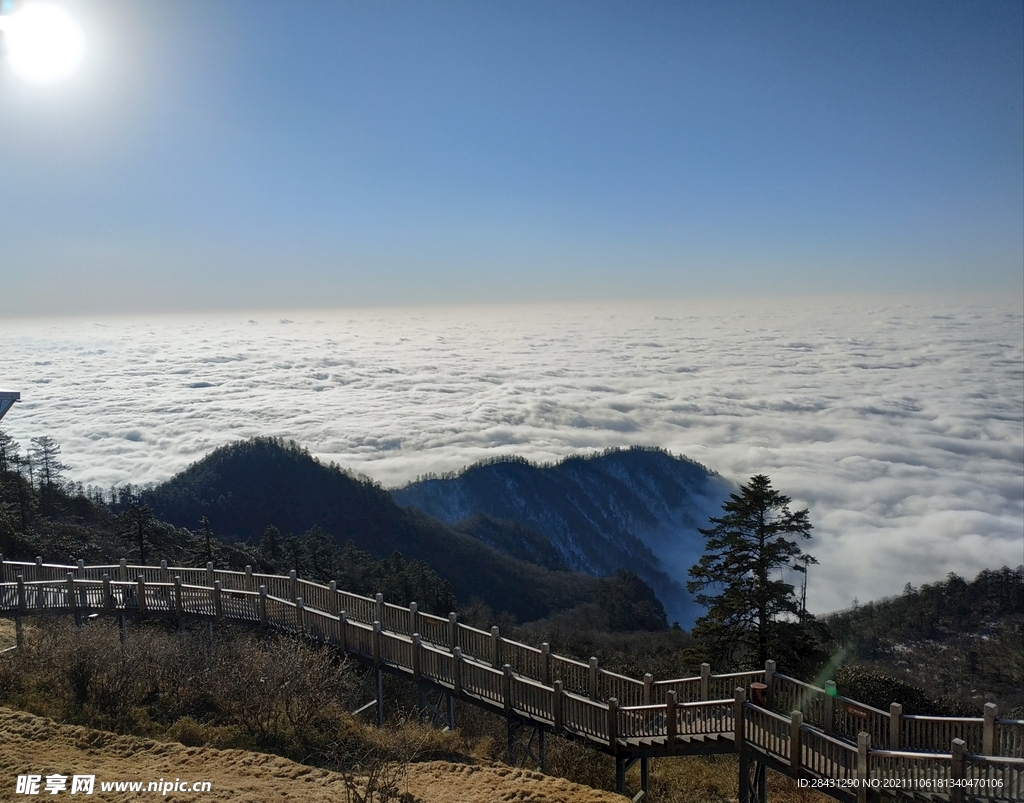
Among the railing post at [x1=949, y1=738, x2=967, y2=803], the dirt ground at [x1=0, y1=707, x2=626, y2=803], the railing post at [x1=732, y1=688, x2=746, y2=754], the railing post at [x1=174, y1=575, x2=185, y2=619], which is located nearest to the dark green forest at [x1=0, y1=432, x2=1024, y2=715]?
the railing post at [x1=732, y1=688, x2=746, y2=754]

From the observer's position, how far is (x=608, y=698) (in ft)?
47.7

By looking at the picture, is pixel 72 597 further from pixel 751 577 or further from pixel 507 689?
pixel 751 577

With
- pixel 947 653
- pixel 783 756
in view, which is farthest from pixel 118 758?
pixel 947 653

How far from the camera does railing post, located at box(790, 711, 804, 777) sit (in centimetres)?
1173

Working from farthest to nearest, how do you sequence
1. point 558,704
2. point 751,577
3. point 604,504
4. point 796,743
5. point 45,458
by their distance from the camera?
1. point 604,504
2. point 45,458
3. point 751,577
4. point 558,704
5. point 796,743

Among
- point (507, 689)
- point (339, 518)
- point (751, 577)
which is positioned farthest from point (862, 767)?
point (339, 518)

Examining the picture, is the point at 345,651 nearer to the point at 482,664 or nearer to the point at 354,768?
the point at 482,664

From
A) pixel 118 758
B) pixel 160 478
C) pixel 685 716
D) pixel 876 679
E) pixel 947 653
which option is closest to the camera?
pixel 118 758

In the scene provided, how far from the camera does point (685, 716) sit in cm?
1327

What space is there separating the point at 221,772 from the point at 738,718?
343 inches

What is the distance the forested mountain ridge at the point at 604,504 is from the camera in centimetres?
14162

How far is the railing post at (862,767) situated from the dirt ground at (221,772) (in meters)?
3.73

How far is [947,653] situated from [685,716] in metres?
59.2

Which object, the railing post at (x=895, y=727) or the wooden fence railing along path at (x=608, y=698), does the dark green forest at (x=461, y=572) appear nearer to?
the wooden fence railing along path at (x=608, y=698)
